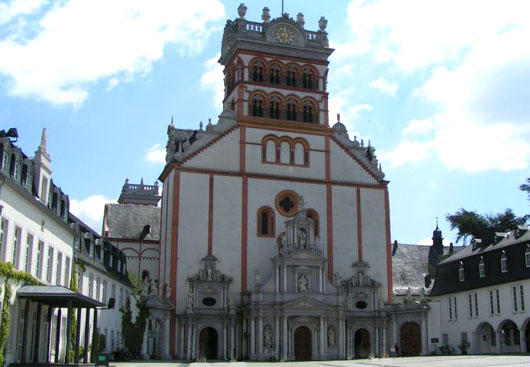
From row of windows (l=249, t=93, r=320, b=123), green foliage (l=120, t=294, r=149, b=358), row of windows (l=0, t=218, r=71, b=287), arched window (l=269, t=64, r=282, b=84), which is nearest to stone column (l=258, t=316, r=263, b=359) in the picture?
green foliage (l=120, t=294, r=149, b=358)

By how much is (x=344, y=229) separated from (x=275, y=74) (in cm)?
1537

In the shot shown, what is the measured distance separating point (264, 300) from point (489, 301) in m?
18.0

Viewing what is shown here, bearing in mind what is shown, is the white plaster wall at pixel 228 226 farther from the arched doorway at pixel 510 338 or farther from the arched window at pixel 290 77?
the arched doorway at pixel 510 338

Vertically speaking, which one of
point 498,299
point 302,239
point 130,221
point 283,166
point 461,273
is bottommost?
point 498,299

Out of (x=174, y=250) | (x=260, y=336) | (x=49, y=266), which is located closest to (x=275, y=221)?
(x=174, y=250)

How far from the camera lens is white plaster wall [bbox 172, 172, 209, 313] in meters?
56.0

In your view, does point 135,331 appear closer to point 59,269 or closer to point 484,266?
point 59,269

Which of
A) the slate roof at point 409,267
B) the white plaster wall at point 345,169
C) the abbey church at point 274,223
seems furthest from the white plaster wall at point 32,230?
the slate roof at point 409,267

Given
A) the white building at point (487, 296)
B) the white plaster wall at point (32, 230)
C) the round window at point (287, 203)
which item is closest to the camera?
the white plaster wall at point (32, 230)

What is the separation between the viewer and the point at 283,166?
201 feet

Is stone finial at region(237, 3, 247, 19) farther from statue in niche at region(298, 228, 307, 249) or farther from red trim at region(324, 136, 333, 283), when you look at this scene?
statue in niche at region(298, 228, 307, 249)

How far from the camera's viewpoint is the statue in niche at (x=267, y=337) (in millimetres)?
53969

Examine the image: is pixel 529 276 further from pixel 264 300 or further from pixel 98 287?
pixel 98 287

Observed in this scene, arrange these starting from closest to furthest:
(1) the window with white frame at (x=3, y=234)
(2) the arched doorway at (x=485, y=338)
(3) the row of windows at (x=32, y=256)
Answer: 1. (1) the window with white frame at (x=3, y=234)
2. (3) the row of windows at (x=32, y=256)
3. (2) the arched doorway at (x=485, y=338)
